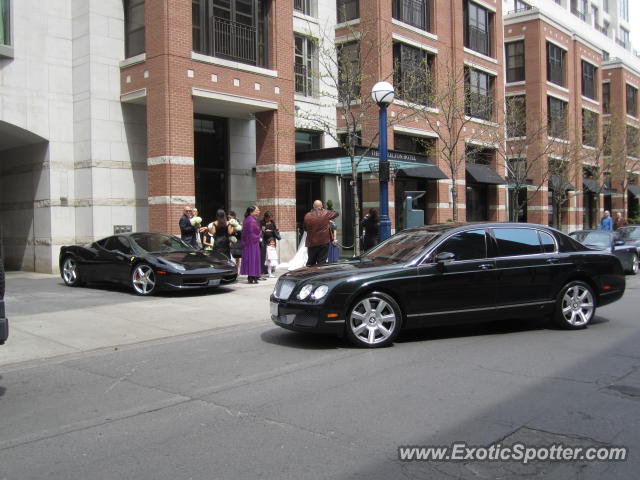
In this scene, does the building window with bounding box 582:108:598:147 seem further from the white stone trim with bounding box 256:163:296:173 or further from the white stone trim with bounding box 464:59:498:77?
the white stone trim with bounding box 256:163:296:173

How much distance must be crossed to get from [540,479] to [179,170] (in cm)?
1433

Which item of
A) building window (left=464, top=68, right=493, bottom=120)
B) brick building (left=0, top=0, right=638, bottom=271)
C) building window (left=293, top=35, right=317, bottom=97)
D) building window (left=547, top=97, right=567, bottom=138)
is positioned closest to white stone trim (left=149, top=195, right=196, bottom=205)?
brick building (left=0, top=0, right=638, bottom=271)

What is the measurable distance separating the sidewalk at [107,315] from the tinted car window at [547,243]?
4.37 m

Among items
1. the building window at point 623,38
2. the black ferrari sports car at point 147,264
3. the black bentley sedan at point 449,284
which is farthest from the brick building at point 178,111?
the building window at point 623,38

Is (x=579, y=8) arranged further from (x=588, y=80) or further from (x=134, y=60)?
(x=134, y=60)

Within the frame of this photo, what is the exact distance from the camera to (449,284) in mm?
7539

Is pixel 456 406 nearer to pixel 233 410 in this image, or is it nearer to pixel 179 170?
pixel 233 410

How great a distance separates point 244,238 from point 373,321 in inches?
278

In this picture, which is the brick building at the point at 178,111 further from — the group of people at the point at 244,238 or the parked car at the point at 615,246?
the parked car at the point at 615,246

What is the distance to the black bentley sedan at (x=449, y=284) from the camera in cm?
719

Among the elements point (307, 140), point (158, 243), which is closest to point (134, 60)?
point (158, 243)

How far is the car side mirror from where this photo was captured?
7410mm

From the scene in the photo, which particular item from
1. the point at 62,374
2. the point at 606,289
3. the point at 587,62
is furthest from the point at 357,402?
the point at 587,62

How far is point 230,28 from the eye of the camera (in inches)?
711
